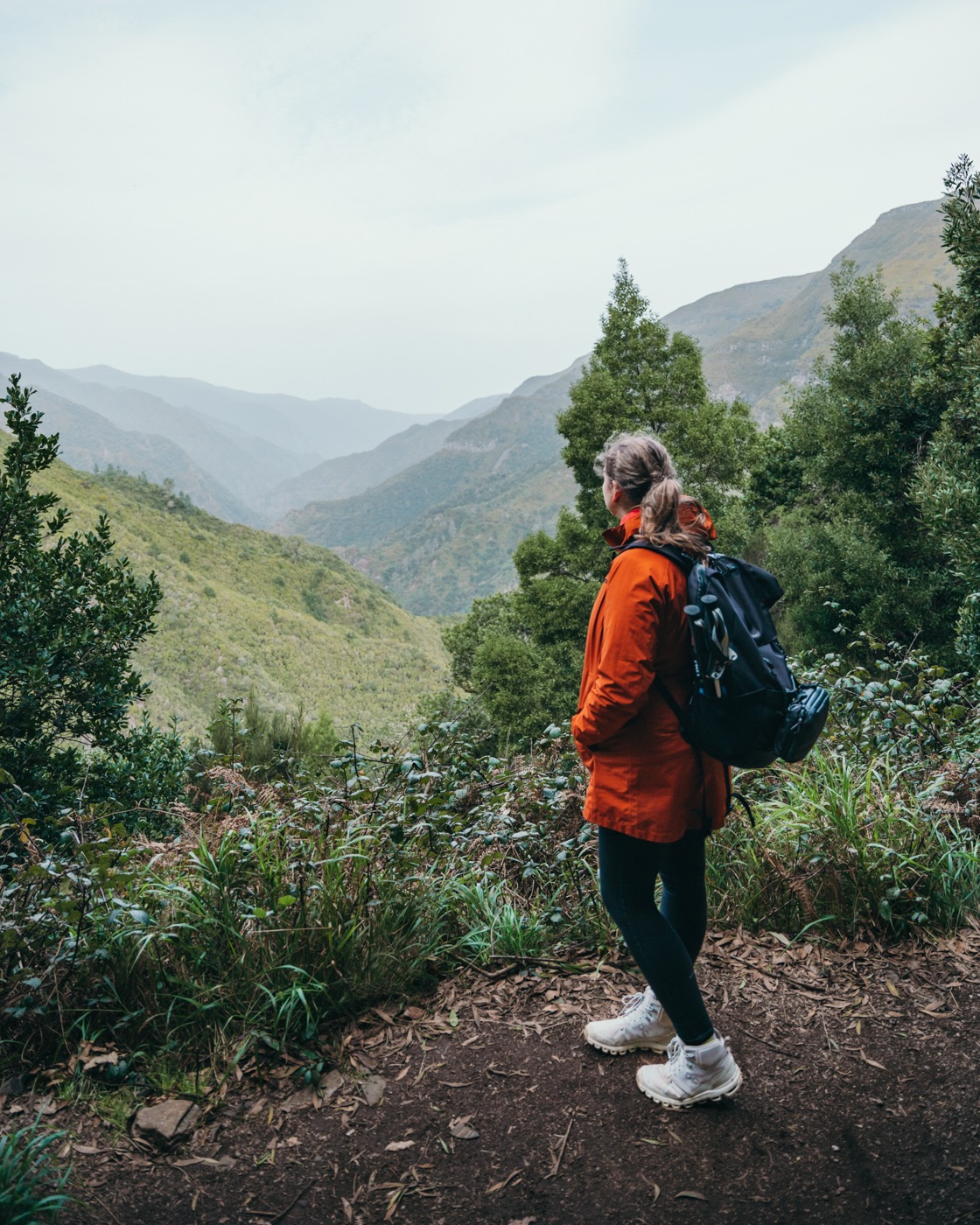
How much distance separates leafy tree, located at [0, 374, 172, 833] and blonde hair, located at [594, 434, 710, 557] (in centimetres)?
571

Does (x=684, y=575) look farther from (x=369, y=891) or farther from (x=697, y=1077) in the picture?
(x=369, y=891)

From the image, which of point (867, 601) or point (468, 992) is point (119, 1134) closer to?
point (468, 992)

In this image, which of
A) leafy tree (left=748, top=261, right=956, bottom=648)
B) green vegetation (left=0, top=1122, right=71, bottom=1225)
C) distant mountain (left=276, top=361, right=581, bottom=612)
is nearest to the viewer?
green vegetation (left=0, top=1122, right=71, bottom=1225)

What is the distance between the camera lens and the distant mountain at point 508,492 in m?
131

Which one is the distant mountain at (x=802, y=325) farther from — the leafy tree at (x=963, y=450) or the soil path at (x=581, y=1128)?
the soil path at (x=581, y=1128)

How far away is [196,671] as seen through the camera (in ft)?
119

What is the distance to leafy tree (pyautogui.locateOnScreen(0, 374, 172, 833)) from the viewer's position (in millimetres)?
6391

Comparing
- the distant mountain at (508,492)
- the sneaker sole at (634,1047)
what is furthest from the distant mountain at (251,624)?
the distant mountain at (508,492)

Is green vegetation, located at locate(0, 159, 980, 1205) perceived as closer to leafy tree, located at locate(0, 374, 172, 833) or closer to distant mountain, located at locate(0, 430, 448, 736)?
leafy tree, located at locate(0, 374, 172, 833)

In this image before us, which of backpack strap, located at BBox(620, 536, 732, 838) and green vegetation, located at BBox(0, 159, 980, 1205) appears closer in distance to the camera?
backpack strap, located at BBox(620, 536, 732, 838)

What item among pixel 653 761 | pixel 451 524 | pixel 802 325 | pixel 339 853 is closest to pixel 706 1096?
pixel 653 761

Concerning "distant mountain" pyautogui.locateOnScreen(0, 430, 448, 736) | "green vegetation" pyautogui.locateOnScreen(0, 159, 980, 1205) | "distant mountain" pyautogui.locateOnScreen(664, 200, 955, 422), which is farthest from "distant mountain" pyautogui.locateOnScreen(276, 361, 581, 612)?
"green vegetation" pyautogui.locateOnScreen(0, 159, 980, 1205)

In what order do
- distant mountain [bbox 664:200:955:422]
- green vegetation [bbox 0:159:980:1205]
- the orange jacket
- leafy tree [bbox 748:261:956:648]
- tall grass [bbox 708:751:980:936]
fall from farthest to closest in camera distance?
distant mountain [bbox 664:200:955:422] → leafy tree [bbox 748:261:956:648] → tall grass [bbox 708:751:980:936] → green vegetation [bbox 0:159:980:1205] → the orange jacket

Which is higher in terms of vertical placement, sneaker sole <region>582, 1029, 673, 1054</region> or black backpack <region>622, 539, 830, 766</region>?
black backpack <region>622, 539, 830, 766</region>
